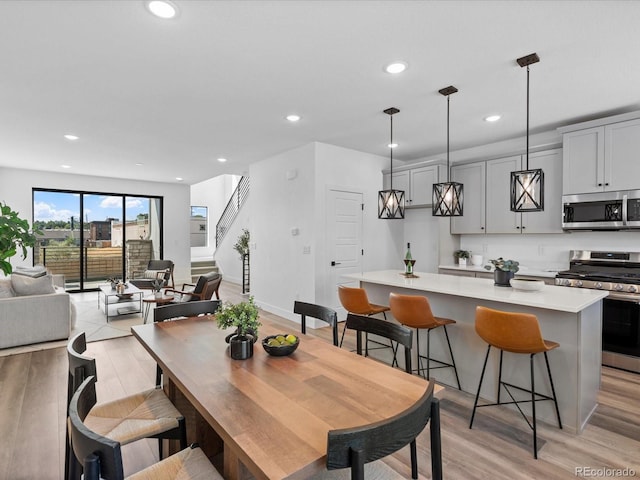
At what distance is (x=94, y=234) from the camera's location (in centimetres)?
795

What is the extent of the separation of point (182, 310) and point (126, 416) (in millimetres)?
946

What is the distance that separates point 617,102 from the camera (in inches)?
137

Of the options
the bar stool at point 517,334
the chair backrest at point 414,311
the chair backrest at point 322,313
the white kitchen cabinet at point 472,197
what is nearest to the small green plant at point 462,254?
the white kitchen cabinet at point 472,197

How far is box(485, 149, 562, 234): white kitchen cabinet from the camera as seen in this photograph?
4266 mm

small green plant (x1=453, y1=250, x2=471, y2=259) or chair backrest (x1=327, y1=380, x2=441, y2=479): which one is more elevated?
small green plant (x1=453, y1=250, x2=471, y2=259)

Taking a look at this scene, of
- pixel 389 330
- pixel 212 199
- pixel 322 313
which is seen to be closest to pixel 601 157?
pixel 389 330

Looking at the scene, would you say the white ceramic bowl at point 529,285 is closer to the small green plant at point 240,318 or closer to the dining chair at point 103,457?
the small green plant at point 240,318

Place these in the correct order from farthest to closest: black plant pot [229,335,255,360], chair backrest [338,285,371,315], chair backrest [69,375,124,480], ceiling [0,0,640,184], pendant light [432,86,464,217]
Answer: pendant light [432,86,464,217], chair backrest [338,285,371,315], ceiling [0,0,640,184], black plant pot [229,335,255,360], chair backrest [69,375,124,480]

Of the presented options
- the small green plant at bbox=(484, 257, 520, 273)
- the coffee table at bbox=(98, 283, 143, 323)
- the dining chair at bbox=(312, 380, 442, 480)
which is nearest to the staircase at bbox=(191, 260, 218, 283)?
the coffee table at bbox=(98, 283, 143, 323)

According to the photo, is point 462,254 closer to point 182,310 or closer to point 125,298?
point 182,310

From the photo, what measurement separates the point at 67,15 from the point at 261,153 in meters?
3.57

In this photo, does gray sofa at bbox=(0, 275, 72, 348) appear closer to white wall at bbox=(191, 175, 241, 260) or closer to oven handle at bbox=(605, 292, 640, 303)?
oven handle at bbox=(605, 292, 640, 303)

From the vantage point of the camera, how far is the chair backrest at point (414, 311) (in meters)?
2.80

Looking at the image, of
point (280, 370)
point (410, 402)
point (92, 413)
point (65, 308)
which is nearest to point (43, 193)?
point (65, 308)
